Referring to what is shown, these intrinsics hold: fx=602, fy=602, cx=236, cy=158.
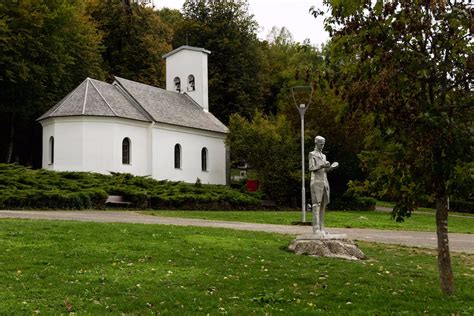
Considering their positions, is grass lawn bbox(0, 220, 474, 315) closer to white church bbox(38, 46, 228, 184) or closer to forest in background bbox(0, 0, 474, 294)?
forest in background bbox(0, 0, 474, 294)

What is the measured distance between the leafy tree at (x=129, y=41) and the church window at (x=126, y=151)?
677 inches

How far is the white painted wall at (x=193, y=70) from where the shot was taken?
170 ft

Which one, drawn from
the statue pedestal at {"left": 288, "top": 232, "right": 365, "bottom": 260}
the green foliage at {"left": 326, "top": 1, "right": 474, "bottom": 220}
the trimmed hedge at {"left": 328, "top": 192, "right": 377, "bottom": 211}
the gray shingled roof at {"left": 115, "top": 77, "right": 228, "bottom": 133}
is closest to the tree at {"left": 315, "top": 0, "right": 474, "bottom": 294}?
the green foliage at {"left": 326, "top": 1, "right": 474, "bottom": 220}

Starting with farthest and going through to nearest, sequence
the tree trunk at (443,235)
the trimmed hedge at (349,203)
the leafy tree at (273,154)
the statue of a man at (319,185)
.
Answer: the trimmed hedge at (349,203) < the leafy tree at (273,154) < the statue of a man at (319,185) < the tree trunk at (443,235)

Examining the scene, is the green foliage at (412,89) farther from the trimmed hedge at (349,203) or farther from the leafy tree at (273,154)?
the trimmed hedge at (349,203)

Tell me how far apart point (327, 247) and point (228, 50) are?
51489 mm

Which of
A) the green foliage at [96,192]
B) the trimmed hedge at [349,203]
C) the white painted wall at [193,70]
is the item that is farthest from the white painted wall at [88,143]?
the trimmed hedge at [349,203]

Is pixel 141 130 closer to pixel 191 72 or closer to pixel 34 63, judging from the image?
pixel 34 63

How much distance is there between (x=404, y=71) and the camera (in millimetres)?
9297

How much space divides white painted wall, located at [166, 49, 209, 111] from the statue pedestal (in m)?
37.3

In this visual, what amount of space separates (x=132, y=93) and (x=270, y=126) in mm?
10559

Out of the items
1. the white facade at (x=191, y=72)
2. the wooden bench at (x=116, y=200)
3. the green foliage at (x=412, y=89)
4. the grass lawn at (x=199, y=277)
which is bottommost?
the grass lawn at (x=199, y=277)

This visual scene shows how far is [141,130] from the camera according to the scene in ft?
140

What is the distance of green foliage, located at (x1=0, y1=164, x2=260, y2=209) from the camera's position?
2823cm
